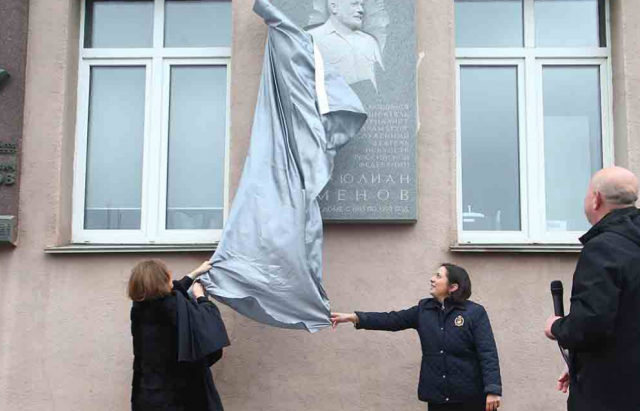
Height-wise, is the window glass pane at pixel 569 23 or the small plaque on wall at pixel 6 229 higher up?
the window glass pane at pixel 569 23

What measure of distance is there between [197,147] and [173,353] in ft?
6.34

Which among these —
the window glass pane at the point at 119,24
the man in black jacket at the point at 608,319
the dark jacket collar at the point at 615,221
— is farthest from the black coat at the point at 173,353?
the window glass pane at the point at 119,24

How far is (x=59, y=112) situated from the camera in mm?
5324

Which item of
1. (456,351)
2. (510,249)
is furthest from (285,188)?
(510,249)

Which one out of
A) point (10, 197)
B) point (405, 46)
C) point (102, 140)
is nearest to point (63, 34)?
point (102, 140)

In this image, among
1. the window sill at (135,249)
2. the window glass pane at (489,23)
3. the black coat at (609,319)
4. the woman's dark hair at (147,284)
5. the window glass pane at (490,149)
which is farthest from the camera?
the window glass pane at (489,23)

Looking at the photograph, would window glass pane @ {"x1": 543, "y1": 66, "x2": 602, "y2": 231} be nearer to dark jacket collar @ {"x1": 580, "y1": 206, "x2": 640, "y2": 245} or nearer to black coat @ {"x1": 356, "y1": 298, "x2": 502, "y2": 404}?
black coat @ {"x1": 356, "y1": 298, "x2": 502, "y2": 404}

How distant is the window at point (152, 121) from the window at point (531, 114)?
5.89ft

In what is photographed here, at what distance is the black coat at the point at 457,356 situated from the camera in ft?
13.5

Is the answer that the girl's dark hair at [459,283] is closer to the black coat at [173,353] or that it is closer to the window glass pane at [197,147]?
the black coat at [173,353]

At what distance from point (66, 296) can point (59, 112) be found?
50.6 inches

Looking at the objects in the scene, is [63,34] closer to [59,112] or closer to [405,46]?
[59,112]

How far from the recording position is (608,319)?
2951 millimetres

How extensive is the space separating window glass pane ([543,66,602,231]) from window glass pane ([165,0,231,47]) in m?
2.40
